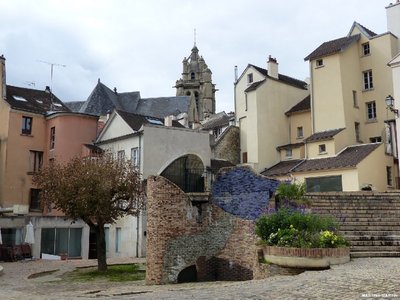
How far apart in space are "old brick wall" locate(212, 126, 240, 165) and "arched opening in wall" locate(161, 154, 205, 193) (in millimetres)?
6359

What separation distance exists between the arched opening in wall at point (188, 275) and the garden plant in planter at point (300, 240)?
401cm

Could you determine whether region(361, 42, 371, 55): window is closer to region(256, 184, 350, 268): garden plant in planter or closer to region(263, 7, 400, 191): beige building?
region(263, 7, 400, 191): beige building

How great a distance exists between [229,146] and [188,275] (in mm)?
26272

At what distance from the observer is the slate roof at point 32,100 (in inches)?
1613

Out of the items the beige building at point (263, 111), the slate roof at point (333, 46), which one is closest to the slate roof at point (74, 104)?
the beige building at point (263, 111)

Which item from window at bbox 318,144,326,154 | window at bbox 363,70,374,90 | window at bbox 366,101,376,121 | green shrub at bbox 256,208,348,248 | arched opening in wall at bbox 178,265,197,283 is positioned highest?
window at bbox 363,70,374,90

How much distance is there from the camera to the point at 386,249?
15859 mm

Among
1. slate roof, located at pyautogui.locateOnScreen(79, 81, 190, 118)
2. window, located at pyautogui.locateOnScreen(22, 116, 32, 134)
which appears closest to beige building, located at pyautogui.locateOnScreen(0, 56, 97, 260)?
window, located at pyautogui.locateOnScreen(22, 116, 32, 134)

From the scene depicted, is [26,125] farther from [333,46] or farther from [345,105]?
[333,46]

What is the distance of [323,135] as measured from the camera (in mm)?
38312

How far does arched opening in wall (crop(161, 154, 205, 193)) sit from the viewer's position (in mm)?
36812

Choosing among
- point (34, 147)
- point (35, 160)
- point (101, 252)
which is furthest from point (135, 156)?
point (101, 252)

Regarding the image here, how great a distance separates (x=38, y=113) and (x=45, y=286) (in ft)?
79.2

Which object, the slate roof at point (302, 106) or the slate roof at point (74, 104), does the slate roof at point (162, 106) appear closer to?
the slate roof at point (74, 104)
